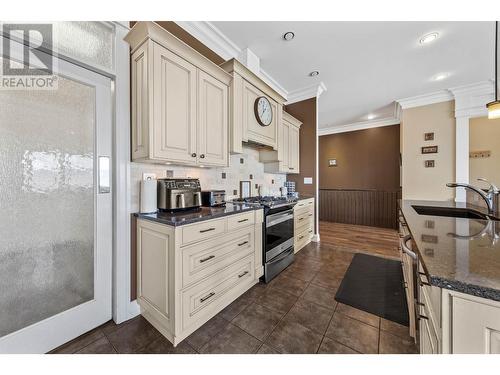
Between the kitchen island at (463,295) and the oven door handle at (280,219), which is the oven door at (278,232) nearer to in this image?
the oven door handle at (280,219)

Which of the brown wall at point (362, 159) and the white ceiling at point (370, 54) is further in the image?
the brown wall at point (362, 159)

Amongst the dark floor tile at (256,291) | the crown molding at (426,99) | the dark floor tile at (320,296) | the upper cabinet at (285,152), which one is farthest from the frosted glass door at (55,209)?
the crown molding at (426,99)

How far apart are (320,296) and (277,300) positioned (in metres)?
0.44

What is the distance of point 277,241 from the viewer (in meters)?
2.33

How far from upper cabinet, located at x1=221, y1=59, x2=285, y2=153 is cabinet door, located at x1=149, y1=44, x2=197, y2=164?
55cm

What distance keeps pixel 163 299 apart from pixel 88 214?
85cm

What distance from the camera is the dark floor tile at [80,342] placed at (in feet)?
4.19

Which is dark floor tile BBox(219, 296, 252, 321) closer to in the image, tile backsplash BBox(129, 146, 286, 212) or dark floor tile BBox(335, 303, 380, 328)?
dark floor tile BBox(335, 303, 380, 328)

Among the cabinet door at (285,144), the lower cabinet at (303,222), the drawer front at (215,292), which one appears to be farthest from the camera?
the cabinet door at (285,144)

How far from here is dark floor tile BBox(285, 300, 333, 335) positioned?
1.50m

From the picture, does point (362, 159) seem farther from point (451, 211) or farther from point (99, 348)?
point (99, 348)

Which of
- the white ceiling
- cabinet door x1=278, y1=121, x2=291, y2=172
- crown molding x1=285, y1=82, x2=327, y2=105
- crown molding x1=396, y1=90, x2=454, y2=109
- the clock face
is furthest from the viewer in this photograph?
crown molding x1=396, y1=90, x2=454, y2=109

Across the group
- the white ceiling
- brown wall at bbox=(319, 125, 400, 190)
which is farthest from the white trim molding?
brown wall at bbox=(319, 125, 400, 190)

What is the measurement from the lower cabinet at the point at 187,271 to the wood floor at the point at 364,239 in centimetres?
242
